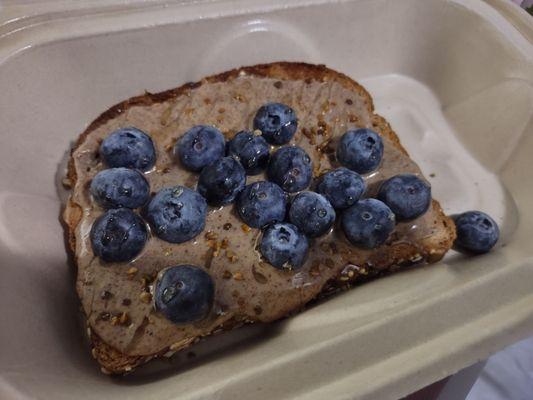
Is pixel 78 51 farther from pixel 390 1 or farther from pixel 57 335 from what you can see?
pixel 390 1

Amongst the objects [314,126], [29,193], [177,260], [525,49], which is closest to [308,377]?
[177,260]

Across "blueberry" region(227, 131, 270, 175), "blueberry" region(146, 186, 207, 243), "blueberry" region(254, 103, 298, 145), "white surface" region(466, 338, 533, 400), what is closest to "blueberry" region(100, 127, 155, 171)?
"blueberry" region(146, 186, 207, 243)

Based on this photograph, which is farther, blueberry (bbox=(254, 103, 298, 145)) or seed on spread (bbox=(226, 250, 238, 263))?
blueberry (bbox=(254, 103, 298, 145))

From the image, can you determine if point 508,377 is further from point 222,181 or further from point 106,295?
point 106,295

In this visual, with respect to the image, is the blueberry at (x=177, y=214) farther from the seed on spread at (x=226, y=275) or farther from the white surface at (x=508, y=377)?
the white surface at (x=508, y=377)

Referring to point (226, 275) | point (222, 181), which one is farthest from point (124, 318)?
point (222, 181)

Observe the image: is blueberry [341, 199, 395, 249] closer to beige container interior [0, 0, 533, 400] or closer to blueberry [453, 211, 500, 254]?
beige container interior [0, 0, 533, 400]
